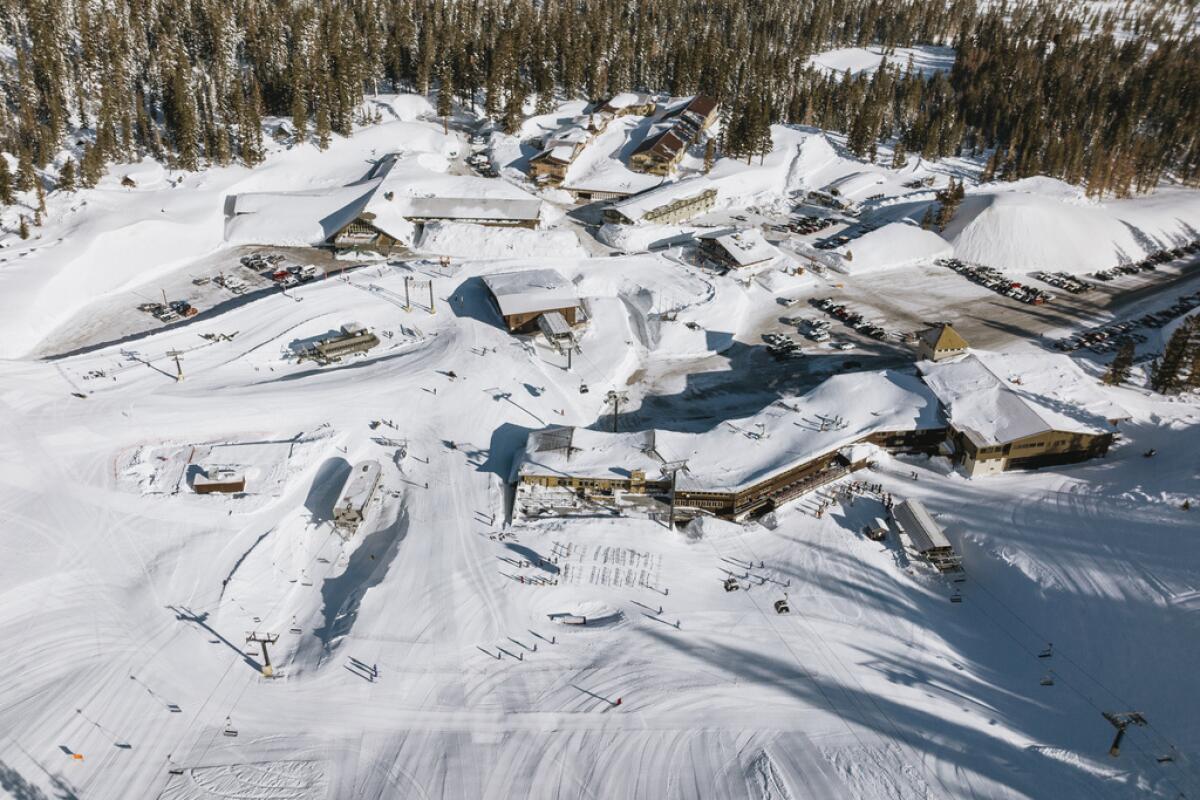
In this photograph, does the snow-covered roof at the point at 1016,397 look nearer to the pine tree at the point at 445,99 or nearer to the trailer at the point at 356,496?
the trailer at the point at 356,496

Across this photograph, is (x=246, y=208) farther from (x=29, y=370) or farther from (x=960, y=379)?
(x=960, y=379)

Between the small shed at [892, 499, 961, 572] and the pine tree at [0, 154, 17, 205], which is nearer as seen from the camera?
the small shed at [892, 499, 961, 572]

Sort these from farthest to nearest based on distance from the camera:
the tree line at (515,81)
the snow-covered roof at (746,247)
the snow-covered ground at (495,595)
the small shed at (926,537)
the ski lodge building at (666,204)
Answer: the tree line at (515,81) < the ski lodge building at (666,204) < the snow-covered roof at (746,247) < the small shed at (926,537) < the snow-covered ground at (495,595)

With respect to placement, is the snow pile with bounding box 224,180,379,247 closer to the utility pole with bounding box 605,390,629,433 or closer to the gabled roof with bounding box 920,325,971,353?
the utility pole with bounding box 605,390,629,433

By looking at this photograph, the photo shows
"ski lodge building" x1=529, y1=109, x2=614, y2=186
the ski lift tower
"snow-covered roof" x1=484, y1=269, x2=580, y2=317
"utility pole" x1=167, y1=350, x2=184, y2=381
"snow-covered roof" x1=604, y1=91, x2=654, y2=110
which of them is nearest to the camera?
the ski lift tower

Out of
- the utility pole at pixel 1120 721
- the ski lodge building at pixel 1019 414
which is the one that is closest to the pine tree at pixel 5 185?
the ski lodge building at pixel 1019 414

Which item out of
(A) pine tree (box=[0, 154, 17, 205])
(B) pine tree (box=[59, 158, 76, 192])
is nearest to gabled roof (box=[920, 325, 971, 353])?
(B) pine tree (box=[59, 158, 76, 192])

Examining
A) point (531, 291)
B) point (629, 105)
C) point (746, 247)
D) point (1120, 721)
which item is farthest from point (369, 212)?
point (1120, 721)

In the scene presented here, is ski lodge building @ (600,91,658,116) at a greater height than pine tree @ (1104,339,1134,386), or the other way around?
ski lodge building @ (600,91,658,116)

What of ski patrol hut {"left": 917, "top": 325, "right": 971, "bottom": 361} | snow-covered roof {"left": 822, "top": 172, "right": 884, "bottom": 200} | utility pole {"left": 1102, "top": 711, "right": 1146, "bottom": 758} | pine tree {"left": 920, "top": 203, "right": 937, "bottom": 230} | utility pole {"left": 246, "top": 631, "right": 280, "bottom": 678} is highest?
snow-covered roof {"left": 822, "top": 172, "right": 884, "bottom": 200}
